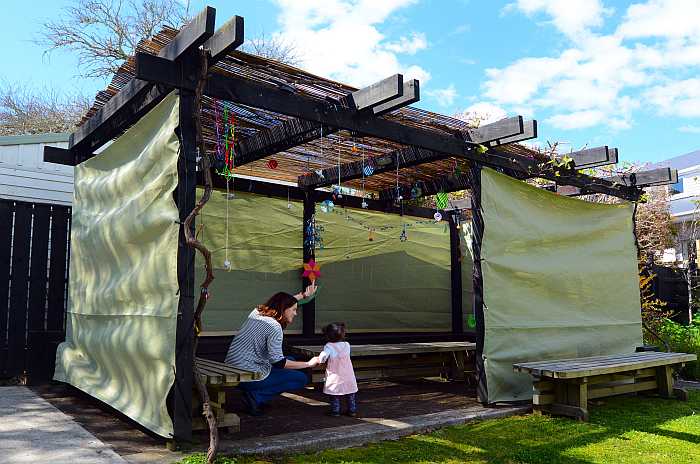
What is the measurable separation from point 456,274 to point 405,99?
4.66 meters

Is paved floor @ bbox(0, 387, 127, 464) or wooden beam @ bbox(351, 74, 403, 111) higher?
wooden beam @ bbox(351, 74, 403, 111)

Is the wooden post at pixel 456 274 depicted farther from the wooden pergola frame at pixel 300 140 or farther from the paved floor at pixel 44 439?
the paved floor at pixel 44 439

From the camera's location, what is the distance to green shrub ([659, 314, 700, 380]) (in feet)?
23.5

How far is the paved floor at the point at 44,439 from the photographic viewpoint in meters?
3.32

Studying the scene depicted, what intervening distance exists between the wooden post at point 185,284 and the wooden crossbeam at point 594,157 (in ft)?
14.0

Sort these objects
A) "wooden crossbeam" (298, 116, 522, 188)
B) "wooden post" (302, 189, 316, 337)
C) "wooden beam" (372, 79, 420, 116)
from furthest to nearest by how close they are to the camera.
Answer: "wooden post" (302, 189, 316, 337), "wooden crossbeam" (298, 116, 522, 188), "wooden beam" (372, 79, 420, 116)

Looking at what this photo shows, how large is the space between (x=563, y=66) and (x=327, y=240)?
6486 mm

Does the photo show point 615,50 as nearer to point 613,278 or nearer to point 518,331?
point 613,278

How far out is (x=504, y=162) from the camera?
5703 millimetres

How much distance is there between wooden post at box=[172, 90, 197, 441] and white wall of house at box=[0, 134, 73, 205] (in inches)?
168

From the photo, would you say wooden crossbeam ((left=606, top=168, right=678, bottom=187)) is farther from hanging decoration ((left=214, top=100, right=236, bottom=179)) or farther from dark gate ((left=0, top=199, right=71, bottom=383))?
dark gate ((left=0, top=199, right=71, bottom=383))

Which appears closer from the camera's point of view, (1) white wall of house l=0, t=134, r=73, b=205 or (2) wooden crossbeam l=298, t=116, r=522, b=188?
(2) wooden crossbeam l=298, t=116, r=522, b=188

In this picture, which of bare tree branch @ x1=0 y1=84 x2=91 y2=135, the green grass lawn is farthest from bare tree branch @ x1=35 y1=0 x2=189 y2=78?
the green grass lawn

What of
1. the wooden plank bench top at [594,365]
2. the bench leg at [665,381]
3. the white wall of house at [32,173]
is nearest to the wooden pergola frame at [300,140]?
the wooden plank bench top at [594,365]
